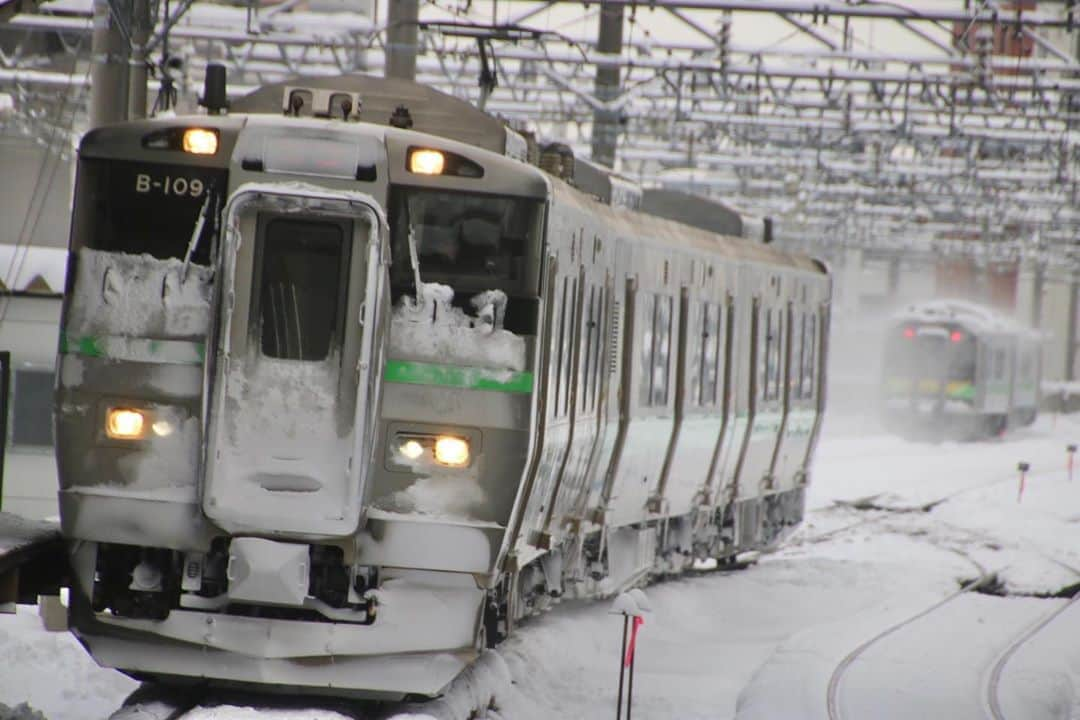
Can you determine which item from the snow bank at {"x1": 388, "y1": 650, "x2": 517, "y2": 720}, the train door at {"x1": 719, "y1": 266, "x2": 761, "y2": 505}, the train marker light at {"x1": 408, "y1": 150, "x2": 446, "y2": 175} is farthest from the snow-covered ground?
the train marker light at {"x1": 408, "y1": 150, "x2": 446, "y2": 175}

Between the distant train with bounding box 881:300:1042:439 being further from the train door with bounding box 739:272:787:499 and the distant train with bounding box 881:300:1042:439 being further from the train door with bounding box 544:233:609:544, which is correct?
the train door with bounding box 544:233:609:544

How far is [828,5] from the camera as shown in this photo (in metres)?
20.3

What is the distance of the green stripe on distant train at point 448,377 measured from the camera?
8.98 meters

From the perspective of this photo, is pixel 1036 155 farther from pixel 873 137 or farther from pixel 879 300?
pixel 879 300

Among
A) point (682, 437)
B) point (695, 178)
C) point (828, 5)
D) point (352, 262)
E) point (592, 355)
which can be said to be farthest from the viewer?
point (695, 178)

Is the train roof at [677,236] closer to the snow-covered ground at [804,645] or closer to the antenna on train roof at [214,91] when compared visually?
the antenna on train roof at [214,91]

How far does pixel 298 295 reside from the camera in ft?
28.7

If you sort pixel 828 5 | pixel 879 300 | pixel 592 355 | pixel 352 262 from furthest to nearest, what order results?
pixel 879 300 → pixel 828 5 → pixel 592 355 → pixel 352 262

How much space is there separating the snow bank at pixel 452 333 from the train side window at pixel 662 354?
445cm

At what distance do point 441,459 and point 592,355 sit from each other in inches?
103

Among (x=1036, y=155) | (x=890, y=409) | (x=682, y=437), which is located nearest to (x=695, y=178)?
(x=890, y=409)

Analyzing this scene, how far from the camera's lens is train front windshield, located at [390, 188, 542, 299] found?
29.7 ft

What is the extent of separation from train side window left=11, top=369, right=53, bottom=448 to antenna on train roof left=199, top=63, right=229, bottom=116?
9.15 m

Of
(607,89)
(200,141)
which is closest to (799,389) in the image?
(607,89)
